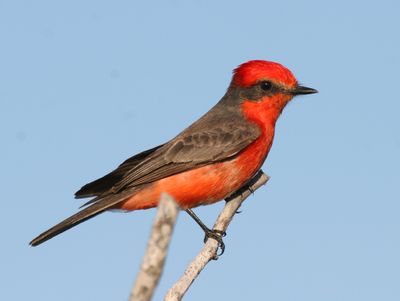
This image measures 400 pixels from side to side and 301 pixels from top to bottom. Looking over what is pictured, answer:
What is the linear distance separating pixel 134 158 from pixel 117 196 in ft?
2.46

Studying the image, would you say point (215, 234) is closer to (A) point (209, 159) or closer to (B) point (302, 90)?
(A) point (209, 159)

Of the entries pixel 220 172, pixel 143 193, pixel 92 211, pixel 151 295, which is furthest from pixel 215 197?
pixel 151 295

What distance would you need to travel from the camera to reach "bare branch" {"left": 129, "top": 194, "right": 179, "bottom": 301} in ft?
10.9

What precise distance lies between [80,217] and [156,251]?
5093 mm

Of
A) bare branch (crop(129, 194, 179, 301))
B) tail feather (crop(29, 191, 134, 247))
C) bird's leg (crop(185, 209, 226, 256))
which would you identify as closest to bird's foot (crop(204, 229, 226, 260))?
bird's leg (crop(185, 209, 226, 256))

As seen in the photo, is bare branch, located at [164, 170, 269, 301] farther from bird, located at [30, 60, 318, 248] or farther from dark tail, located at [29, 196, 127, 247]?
dark tail, located at [29, 196, 127, 247]

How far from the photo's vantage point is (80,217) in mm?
8320

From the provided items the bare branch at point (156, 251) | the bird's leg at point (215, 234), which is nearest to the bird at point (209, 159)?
the bird's leg at point (215, 234)

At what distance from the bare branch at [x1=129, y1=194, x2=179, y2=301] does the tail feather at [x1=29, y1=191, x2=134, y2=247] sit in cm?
465

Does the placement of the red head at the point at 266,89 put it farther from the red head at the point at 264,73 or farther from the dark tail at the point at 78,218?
the dark tail at the point at 78,218

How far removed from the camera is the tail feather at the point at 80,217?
26.1 ft

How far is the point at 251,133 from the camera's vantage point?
9.12m

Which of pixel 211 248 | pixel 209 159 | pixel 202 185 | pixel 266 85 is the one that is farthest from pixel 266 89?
pixel 211 248

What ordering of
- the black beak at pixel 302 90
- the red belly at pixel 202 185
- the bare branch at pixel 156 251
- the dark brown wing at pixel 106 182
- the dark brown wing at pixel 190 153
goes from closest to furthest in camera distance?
the bare branch at pixel 156 251 → the red belly at pixel 202 185 → the dark brown wing at pixel 190 153 → the dark brown wing at pixel 106 182 → the black beak at pixel 302 90
